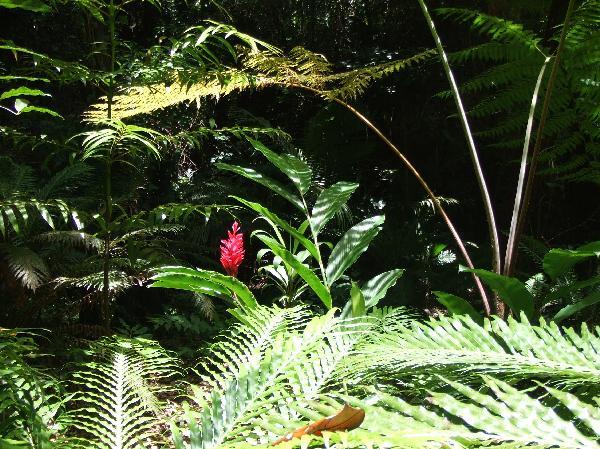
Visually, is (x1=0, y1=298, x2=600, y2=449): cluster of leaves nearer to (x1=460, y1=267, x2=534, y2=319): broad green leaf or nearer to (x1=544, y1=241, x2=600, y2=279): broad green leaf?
(x1=460, y1=267, x2=534, y2=319): broad green leaf

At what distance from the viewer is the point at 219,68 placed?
1.64 meters

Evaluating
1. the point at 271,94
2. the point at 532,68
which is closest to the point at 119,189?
the point at 271,94

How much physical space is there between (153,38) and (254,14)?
79 cm

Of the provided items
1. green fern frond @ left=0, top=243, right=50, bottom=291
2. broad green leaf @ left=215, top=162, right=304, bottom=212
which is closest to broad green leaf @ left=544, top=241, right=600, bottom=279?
broad green leaf @ left=215, top=162, right=304, bottom=212

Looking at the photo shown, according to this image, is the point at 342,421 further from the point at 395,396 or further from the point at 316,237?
the point at 316,237

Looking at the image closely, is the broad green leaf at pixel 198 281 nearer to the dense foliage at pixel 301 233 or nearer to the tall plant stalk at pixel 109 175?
the dense foliage at pixel 301 233

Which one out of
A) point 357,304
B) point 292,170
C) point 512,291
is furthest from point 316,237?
point 512,291

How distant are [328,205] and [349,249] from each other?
148 mm

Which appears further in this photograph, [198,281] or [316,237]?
[316,237]

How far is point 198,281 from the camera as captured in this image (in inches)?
54.4

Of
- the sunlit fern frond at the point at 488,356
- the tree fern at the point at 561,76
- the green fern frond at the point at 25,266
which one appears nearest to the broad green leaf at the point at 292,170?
the tree fern at the point at 561,76

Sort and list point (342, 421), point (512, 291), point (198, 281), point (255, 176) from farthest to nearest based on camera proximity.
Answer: point (255, 176) < point (198, 281) < point (512, 291) < point (342, 421)

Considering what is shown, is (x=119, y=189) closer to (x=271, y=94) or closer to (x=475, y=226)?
(x=271, y=94)

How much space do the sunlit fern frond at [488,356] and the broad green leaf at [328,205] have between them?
28.6 inches
